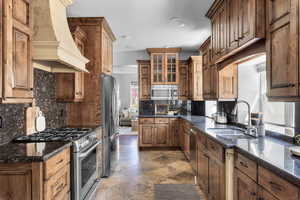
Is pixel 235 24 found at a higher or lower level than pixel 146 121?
higher

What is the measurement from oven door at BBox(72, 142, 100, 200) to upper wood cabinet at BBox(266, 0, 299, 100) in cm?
201

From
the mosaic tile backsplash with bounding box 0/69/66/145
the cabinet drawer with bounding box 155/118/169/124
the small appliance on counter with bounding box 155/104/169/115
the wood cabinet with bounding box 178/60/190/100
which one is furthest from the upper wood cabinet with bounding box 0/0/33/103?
the wood cabinet with bounding box 178/60/190/100

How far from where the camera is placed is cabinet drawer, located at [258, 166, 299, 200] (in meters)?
1.09

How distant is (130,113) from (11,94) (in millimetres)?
8142

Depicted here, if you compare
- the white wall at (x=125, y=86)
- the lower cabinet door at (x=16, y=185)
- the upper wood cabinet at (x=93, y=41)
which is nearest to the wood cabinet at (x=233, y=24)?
the upper wood cabinet at (x=93, y=41)

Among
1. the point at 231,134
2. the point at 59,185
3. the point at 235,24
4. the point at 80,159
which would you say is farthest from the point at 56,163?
the point at 235,24

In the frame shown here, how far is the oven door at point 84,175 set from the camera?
2.12 m

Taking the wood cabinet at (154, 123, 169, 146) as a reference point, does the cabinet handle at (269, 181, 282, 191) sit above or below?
above

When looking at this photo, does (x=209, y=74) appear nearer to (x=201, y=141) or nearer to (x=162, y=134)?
(x=201, y=141)

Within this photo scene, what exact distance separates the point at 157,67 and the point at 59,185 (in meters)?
4.17

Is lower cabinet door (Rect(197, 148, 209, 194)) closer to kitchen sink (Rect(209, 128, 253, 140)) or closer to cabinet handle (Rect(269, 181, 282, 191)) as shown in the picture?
kitchen sink (Rect(209, 128, 253, 140))

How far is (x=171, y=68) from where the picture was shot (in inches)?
216

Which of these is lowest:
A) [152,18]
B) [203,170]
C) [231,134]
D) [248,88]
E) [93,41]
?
[203,170]

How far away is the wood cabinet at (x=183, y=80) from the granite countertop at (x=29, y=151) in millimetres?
4077
